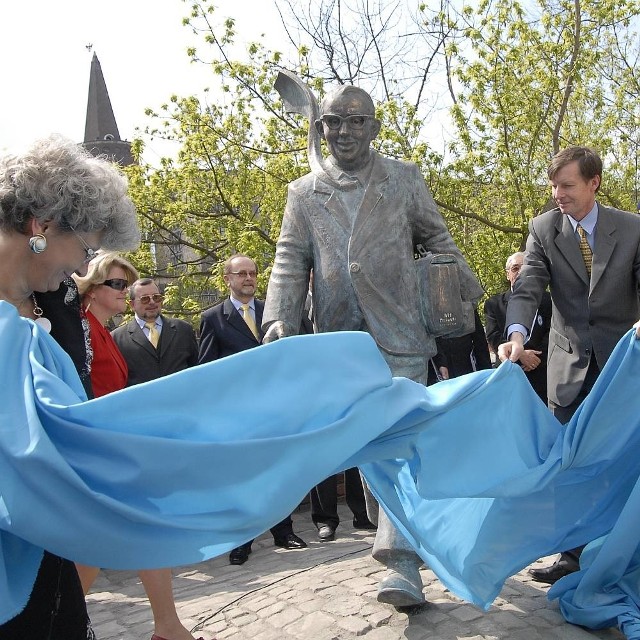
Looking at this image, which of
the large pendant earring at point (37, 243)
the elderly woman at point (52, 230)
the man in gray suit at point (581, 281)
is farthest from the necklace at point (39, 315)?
the man in gray suit at point (581, 281)

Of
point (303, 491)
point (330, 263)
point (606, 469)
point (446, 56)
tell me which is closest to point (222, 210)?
point (446, 56)

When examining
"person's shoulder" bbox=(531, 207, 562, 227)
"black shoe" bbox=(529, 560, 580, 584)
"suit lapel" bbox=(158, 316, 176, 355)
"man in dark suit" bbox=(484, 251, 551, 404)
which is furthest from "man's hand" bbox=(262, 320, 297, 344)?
"man in dark suit" bbox=(484, 251, 551, 404)

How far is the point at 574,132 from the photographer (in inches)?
650

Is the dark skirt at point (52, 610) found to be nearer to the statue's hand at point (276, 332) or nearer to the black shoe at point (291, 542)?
the statue's hand at point (276, 332)

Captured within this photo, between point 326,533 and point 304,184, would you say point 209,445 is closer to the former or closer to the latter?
point 304,184

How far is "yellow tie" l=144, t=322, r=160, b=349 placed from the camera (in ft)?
26.2

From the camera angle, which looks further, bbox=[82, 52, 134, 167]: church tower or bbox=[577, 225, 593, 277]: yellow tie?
bbox=[82, 52, 134, 167]: church tower

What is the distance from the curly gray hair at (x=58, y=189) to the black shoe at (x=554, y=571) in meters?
3.39

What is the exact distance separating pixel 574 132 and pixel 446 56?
9.78 feet

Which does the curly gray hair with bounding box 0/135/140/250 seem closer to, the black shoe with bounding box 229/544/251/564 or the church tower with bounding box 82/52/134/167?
the black shoe with bounding box 229/544/251/564

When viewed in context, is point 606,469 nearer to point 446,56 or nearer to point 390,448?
point 390,448

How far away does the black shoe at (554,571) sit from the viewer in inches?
199

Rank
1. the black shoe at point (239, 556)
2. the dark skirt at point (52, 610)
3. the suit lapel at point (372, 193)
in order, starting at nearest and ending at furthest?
the dark skirt at point (52, 610) < the suit lapel at point (372, 193) < the black shoe at point (239, 556)

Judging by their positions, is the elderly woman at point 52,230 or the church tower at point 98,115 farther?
the church tower at point 98,115
